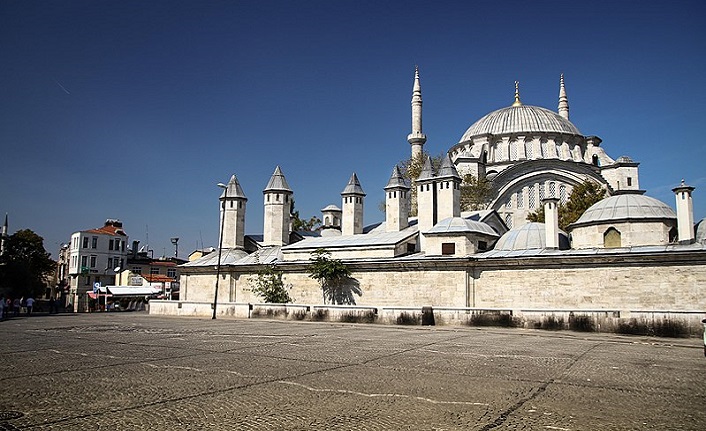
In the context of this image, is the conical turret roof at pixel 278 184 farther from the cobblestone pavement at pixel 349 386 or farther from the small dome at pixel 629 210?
the cobblestone pavement at pixel 349 386

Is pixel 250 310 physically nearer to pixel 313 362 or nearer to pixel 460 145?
pixel 313 362

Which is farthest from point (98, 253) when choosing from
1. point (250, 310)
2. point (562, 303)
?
point (562, 303)

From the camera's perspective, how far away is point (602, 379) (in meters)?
7.29

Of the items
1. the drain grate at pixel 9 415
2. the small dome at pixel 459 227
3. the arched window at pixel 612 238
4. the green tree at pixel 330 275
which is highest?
the small dome at pixel 459 227

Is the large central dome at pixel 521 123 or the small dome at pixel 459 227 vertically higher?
the large central dome at pixel 521 123

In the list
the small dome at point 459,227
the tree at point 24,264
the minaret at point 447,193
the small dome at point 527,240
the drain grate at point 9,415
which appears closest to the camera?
the drain grate at point 9,415

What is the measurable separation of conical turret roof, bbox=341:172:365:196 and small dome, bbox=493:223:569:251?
31.9 feet

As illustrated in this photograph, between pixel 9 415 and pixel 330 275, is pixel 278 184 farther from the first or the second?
pixel 9 415

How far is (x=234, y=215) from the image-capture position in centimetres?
3172

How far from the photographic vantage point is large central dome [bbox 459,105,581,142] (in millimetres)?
42031

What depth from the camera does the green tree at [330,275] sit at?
24.4 m

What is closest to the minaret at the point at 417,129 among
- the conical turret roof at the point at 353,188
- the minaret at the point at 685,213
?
the conical turret roof at the point at 353,188

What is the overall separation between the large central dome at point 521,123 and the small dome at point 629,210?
2093cm

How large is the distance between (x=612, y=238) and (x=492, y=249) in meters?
4.66
